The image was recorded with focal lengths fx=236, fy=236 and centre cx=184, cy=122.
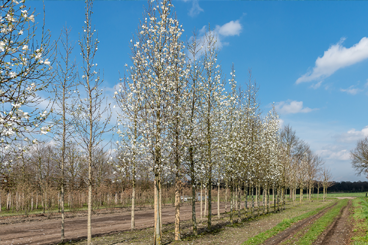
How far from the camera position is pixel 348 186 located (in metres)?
132

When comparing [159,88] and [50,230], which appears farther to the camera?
[50,230]

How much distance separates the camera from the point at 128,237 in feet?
54.4

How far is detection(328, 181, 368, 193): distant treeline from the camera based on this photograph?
426 feet

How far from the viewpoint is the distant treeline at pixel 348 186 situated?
130 m

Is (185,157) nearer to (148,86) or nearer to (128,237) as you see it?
(148,86)

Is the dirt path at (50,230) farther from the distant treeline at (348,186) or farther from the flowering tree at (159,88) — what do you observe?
the distant treeline at (348,186)

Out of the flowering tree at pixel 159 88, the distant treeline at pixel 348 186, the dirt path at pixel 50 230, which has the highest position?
the flowering tree at pixel 159 88

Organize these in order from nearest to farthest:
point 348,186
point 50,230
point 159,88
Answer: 1. point 159,88
2. point 50,230
3. point 348,186

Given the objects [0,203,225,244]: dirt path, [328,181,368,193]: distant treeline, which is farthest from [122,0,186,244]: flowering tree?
[328,181,368,193]: distant treeline

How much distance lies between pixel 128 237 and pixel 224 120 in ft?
37.5

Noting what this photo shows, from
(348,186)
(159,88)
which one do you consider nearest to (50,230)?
(159,88)

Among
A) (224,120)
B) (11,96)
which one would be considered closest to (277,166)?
(224,120)

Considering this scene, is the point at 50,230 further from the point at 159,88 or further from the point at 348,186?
the point at 348,186

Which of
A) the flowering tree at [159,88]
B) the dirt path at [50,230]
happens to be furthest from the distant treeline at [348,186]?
the flowering tree at [159,88]
